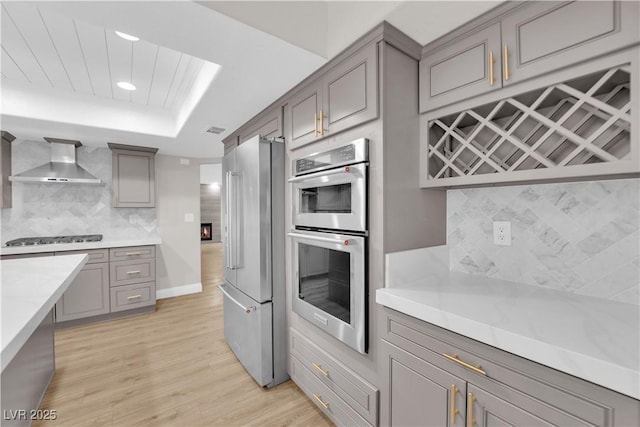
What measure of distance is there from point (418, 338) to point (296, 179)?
1.21 m

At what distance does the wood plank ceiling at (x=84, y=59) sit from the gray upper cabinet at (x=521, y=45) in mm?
1771

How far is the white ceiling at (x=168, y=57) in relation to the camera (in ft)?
4.27

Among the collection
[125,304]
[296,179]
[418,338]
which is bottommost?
[125,304]

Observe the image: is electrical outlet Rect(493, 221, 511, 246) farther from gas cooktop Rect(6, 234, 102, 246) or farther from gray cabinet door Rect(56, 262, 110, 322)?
gas cooktop Rect(6, 234, 102, 246)

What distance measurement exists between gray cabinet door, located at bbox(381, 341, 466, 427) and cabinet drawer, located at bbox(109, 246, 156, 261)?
11.3 ft

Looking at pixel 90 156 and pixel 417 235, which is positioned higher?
pixel 90 156

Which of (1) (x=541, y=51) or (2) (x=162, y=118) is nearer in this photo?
(1) (x=541, y=51)

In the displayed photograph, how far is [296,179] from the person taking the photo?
192 cm

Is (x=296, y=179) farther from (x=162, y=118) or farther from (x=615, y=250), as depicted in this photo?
(x=162, y=118)

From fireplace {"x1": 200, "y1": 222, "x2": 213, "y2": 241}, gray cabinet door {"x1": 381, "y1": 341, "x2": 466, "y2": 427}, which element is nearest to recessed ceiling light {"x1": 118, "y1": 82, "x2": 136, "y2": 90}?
gray cabinet door {"x1": 381, "y1": 341, "x2": 466, "y2": 427}

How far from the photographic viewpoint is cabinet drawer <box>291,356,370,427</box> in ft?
5.18

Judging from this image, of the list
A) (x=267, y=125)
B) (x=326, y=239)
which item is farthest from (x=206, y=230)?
(x=326, y=239)

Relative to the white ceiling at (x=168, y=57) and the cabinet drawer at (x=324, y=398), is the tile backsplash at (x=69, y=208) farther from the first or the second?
the cabinet drawer at (x=324, y=398)

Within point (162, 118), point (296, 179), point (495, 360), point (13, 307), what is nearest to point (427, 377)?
point (495, 360)
